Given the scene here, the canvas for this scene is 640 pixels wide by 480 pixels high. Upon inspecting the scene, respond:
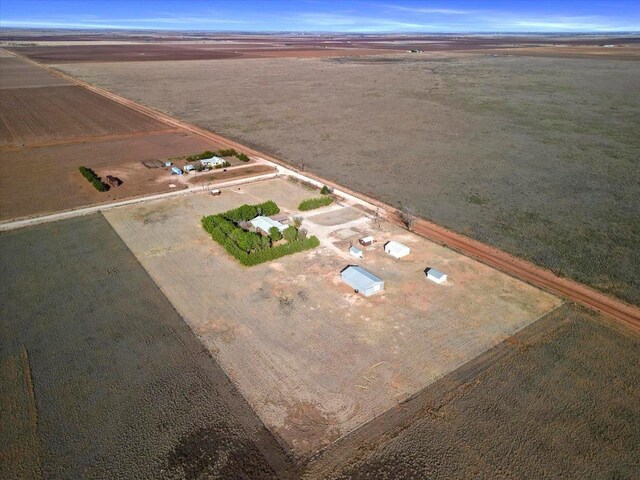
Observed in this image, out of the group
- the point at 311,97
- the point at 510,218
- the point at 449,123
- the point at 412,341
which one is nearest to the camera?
the point at 412,341

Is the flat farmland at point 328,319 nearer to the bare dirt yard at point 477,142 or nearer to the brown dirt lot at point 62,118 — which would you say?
the bare dirt yard at point 477,142

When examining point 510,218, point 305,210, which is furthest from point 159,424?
point 510,218

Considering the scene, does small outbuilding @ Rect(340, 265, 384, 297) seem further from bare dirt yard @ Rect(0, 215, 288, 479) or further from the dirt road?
bare dirt yard @ Rect(0, 215, 288, 479)

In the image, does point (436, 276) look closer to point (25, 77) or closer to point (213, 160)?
point (213, 160)

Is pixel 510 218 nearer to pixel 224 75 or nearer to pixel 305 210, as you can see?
pixel 305 210

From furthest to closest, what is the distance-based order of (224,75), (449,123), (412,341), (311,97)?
(224,75) < (311,97) < (449,123) < (412,341)

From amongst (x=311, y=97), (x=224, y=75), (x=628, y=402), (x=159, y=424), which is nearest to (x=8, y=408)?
(x=159, y=424)

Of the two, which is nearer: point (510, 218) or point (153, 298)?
point (153, 298)
